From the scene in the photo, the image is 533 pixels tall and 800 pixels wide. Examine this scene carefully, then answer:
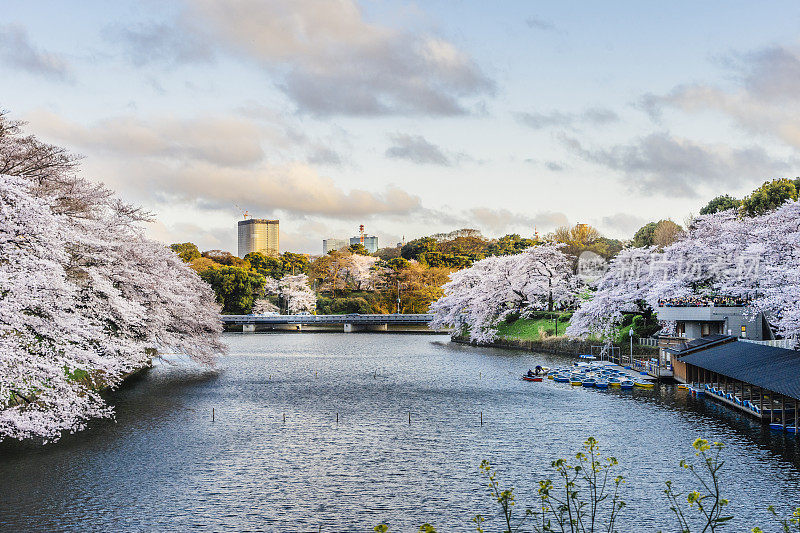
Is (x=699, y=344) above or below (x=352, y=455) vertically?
above

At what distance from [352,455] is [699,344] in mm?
38544

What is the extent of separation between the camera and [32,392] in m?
32.2

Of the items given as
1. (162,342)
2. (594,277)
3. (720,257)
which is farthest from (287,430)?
(594,277)

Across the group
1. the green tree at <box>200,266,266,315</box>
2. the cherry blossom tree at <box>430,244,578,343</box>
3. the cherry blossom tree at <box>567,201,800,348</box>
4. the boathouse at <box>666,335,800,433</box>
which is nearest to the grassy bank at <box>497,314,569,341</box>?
the cherry blossom tree at <box>430,244,578,343</box>

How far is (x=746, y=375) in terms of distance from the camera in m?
45.7

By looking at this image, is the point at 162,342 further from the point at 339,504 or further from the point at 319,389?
the point at 339,504

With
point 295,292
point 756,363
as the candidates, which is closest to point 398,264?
point 295,292

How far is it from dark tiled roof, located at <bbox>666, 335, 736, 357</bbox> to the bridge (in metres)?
77.7

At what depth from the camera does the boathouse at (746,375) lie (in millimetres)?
42250

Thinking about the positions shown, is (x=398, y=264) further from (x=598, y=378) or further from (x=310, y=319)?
(x=598, y=378)

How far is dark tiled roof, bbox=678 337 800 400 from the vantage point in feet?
134

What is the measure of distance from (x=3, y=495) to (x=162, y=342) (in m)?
31.9

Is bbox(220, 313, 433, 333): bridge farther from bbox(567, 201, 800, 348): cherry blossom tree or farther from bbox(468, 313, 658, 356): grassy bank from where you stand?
bbox(567, 201, 800, 348): cherry blossom tree

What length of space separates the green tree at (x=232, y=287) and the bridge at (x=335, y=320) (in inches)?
259
